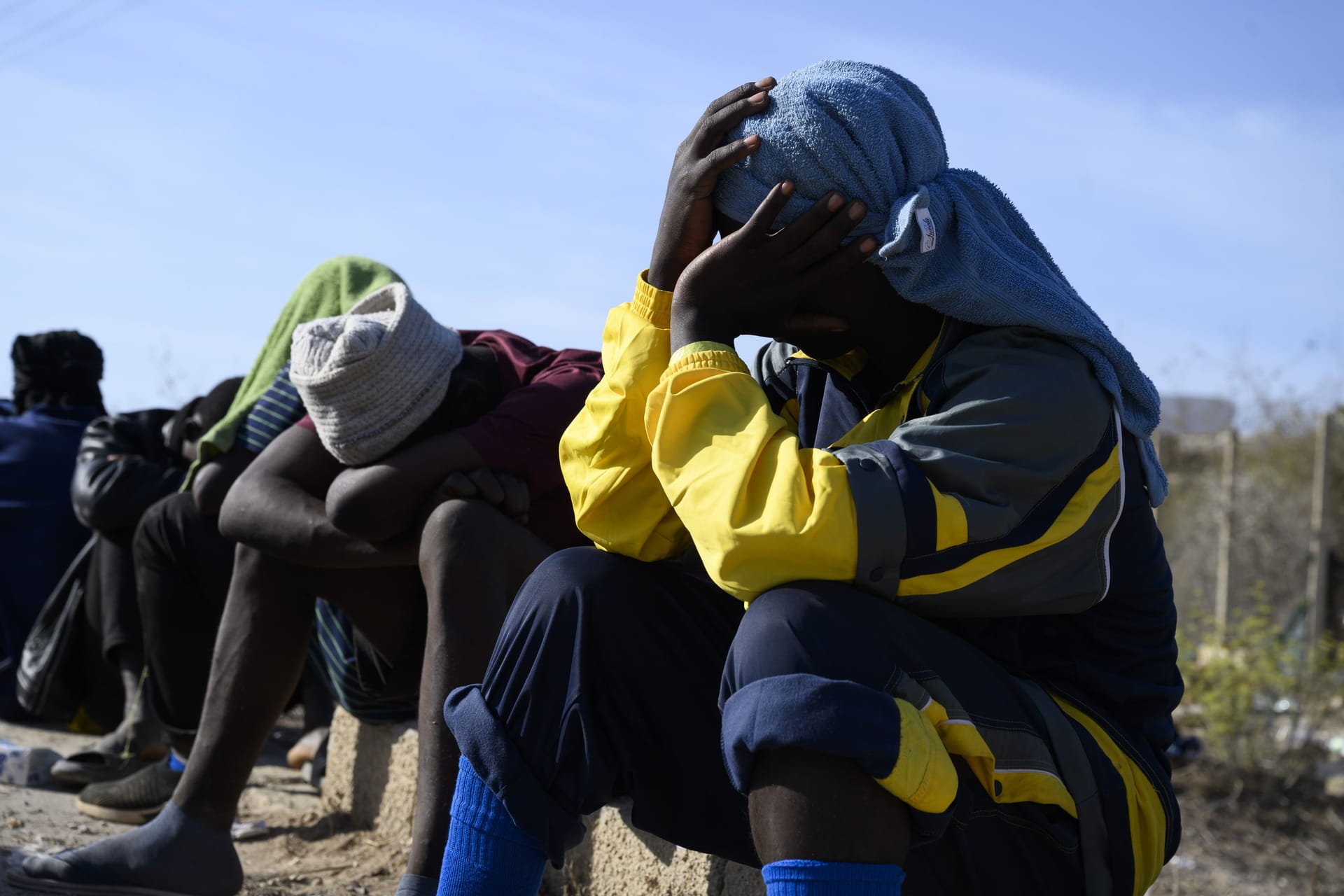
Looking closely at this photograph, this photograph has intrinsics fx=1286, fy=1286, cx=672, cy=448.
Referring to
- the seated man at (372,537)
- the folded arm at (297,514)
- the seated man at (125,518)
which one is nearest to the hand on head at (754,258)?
the seated man at (372,537)

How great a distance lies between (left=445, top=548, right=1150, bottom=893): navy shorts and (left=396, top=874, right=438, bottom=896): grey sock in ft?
1.59

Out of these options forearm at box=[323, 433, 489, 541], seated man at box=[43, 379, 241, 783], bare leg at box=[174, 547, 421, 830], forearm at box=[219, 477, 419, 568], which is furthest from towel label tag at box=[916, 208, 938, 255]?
seated man at box=[43, 379, 241, 783]

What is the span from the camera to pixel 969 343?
184 centimetres

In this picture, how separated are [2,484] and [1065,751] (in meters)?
4.98

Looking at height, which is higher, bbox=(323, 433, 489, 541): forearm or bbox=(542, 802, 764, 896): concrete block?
bbox=(323, 433, 489, 541): forearm

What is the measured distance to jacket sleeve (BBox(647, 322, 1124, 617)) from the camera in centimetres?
162

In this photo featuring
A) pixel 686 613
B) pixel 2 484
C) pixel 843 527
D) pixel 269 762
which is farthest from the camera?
pixel 2 484

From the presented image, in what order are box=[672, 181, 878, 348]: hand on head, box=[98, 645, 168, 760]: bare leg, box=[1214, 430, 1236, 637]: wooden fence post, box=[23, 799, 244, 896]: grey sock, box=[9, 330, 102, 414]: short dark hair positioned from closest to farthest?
box=[672, 181, 878, 348]: hand on head
box=[23, 799, 244, 896]: grey sock
box=[98, 645, 168, 760]: bare leg
box=[9, 330, 102, 414]: short dark hair
box=[1214, 430, 1236, 637]: wooden fence post

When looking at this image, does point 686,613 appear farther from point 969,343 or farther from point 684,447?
point 969,343

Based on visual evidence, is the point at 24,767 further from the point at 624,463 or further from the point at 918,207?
the point at 918,207

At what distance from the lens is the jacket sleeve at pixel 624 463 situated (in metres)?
1.96

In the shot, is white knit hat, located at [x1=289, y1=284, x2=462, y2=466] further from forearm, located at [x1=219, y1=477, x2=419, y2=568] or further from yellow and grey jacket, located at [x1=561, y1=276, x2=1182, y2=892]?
yellow and grey jacket, located at [x1=561, y1=276, x2=1182, y2=892]

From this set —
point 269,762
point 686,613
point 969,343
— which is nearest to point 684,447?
point 686,613

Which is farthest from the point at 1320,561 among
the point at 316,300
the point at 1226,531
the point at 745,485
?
the point at 745,485
